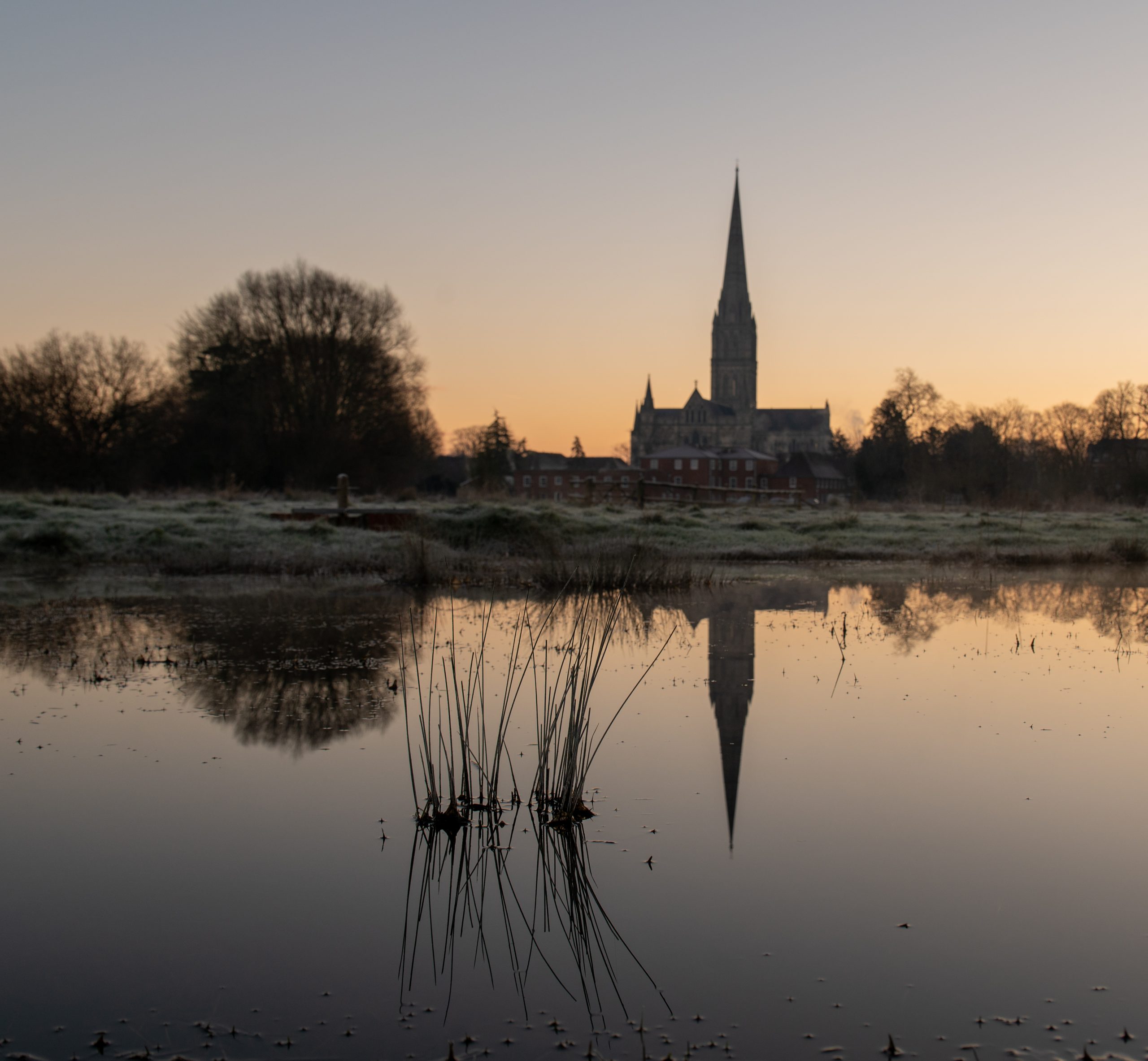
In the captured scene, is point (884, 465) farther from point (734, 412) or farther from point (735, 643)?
point (734, 412)

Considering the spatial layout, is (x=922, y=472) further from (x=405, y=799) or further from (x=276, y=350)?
(x=405, y=799)

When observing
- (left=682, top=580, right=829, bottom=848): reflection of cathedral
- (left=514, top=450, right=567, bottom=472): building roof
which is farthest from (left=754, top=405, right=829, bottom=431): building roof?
(left=682, top=580, right=829, bottom=848): reflection of cathedral


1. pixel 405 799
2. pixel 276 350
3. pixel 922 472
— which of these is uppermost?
pixel 276 350

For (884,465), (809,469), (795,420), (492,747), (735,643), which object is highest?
(795,420)

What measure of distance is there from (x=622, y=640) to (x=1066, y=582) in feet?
33.2

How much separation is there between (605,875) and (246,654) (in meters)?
6.22

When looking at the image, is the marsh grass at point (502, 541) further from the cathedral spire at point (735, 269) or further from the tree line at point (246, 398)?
the cathedral spire at point (735, 269)

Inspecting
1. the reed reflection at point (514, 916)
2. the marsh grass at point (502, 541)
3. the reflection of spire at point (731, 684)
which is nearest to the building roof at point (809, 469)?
the marsh grass at point (502, 541)

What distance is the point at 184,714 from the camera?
7516mm

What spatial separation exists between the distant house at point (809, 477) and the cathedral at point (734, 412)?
27132 millimetres

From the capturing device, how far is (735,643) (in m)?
10.8

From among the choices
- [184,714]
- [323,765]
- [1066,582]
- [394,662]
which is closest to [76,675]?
[184,714]

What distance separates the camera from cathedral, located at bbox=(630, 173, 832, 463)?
131 metres

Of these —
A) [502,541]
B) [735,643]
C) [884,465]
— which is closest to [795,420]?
[884,465]
